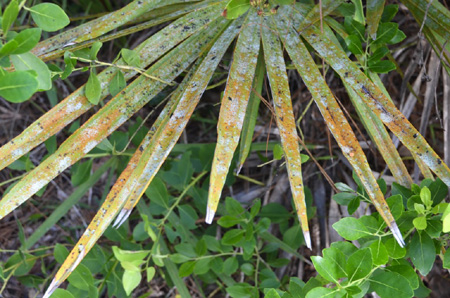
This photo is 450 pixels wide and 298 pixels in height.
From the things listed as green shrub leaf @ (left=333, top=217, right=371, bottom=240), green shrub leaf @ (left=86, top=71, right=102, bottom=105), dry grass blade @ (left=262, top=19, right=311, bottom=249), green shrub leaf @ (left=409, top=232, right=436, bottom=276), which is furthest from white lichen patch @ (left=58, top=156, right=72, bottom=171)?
green shrub leaf @ (left=409, top=232, right=436, bottom=276)

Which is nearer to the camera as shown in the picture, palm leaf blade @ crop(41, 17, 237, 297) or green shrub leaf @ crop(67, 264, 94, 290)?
palm leaf blade @ crop(41, 17, 237, 297)

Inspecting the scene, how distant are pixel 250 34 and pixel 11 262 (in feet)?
2.96

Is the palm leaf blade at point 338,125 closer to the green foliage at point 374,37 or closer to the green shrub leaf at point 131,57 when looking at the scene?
the green foliage at point 374,37

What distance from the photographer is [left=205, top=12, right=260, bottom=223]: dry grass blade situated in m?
0.74

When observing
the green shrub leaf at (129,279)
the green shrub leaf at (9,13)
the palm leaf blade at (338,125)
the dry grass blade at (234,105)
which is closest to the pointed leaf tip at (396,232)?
the palm leaf blade at (338,125)

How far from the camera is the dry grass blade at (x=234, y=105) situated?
744 millimetres

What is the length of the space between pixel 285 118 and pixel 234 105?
0.10 metres

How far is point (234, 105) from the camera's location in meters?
0.82

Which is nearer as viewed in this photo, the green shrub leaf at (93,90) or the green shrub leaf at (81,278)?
the green shrub leaf at (93,90)

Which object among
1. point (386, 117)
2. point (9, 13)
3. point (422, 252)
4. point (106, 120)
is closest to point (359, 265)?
point (422, 252)

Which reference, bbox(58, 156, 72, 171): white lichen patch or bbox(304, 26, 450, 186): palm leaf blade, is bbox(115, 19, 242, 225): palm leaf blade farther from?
bbox(304, 26, 450, 186): palm leaf blade

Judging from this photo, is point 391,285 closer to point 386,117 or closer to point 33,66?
point 386,117

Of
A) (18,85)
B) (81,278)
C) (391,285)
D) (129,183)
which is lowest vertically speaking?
(81,278)

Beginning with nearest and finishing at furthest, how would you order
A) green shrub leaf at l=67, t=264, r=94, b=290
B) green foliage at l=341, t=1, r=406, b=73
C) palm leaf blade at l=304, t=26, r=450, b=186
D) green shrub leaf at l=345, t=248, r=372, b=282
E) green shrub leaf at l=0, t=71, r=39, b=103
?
green shrub leaf at l=0, t=71, r=39, b=103 → green shrub leaf at l=345, t=248, r=372, b=282 → palm leaf blade at l=304, t=26, r=450, b=186 → green foliage at l=341, t=1, r=406, b=73 → green shrub leaf at l=67, t=264, r=94, b=290
